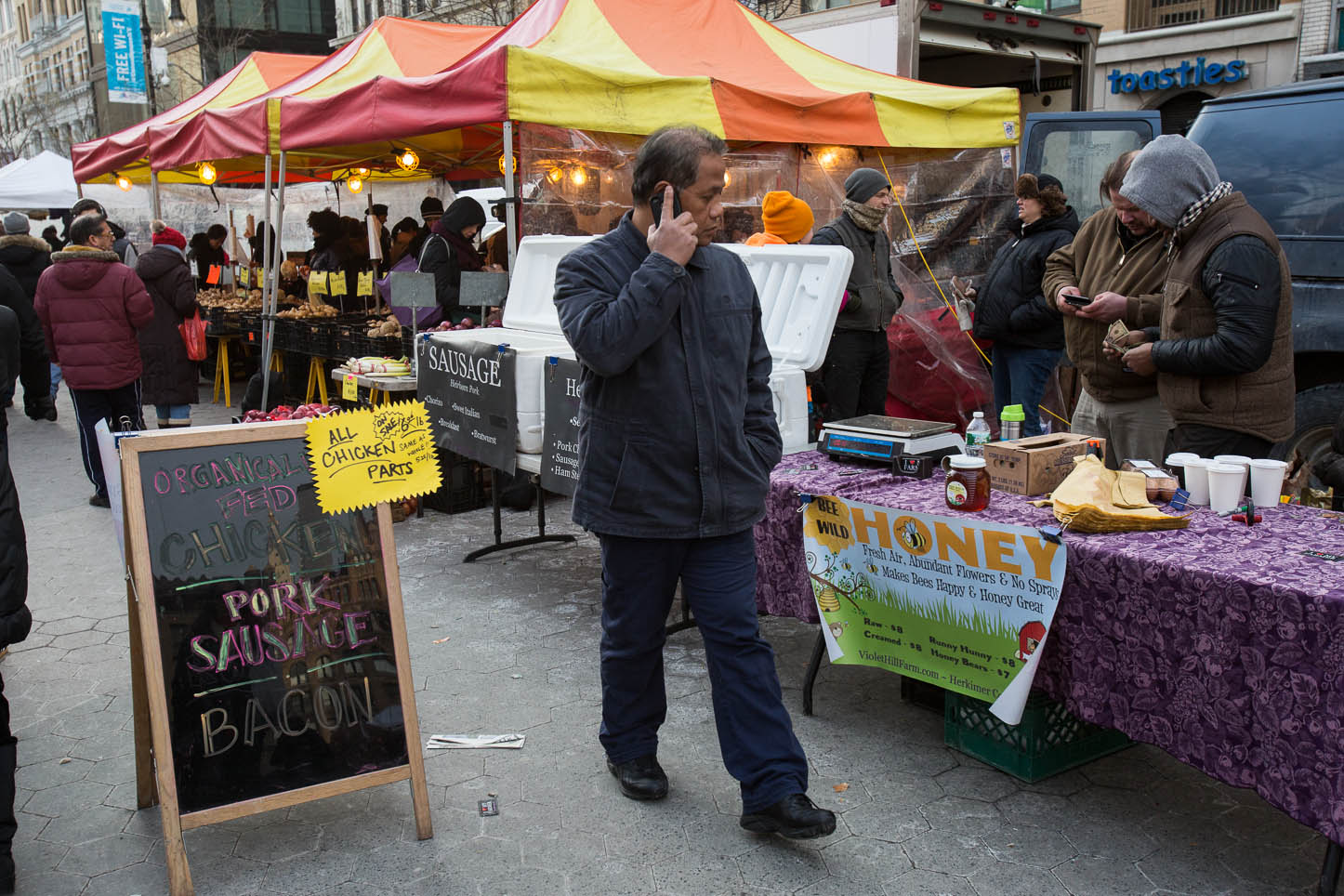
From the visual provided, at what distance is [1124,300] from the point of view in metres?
4.15

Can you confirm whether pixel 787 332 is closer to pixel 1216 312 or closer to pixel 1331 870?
pixel 1216 312

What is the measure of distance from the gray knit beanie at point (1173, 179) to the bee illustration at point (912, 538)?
1365 mm

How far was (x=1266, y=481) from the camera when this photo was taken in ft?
10.3

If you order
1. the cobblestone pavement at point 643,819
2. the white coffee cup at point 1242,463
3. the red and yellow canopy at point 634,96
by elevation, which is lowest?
the cobblestone pavement at point 643,819

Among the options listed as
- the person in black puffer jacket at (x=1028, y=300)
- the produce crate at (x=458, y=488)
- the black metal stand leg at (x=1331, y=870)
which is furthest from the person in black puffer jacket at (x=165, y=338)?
the black metal stand leg at (x=1331, y=870)

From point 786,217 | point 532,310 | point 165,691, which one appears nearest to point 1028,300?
point 786,217

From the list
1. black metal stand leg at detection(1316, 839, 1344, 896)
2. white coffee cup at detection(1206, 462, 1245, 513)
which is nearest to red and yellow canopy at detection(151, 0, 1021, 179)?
white coffee cup at detection(1206, 462, 1245, 513)

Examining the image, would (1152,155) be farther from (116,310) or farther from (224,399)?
(224,399)

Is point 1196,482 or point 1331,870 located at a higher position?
point 1196,482

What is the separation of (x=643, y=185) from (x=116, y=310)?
18.7 feet

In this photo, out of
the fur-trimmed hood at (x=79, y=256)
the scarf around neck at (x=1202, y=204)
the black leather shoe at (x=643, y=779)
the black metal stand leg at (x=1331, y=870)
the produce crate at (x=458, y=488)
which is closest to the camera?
the black metal stand leg at (x=1331, y=870)

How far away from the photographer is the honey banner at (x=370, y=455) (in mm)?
2961

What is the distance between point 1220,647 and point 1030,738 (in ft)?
2.78

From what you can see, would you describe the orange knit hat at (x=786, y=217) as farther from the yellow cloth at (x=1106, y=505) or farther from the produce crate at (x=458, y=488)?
the yellow cloth at (x=1106, y=505)
